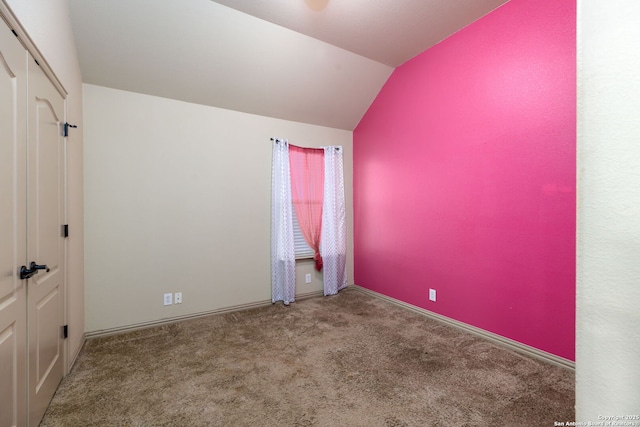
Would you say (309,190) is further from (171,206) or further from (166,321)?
(166,321)

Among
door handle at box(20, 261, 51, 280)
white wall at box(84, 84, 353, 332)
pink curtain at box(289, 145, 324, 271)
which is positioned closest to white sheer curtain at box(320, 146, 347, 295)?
pink curtain at box(289, 145, 324, 271)

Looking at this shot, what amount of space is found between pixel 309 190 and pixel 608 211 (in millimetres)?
3443

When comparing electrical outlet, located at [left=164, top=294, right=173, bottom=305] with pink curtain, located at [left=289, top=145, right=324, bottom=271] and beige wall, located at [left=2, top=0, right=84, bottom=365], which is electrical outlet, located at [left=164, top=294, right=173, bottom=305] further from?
pink curtain, located at [left=289, top=145, right=324, bottom=271]

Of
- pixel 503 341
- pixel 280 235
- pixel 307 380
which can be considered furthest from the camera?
pixel 280 235

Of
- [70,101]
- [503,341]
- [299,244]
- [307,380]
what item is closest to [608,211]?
[307,380]

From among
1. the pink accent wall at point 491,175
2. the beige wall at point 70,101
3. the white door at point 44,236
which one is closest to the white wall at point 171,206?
the beige wall at point 70,101

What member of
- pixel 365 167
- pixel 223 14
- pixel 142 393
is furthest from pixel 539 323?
pixel 223 14

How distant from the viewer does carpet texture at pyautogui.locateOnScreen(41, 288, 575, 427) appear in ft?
5.40

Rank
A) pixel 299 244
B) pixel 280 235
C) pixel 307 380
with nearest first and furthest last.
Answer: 1. pixel 307 380
2. pixel 280 235
3. pixel 299 244

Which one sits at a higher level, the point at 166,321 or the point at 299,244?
the point at 299,244

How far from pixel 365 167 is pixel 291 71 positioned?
167cm

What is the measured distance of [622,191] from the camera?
1.85 ft

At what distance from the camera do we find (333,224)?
4031 millimetres

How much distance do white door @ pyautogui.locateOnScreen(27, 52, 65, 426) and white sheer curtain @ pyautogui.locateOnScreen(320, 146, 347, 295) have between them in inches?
111
